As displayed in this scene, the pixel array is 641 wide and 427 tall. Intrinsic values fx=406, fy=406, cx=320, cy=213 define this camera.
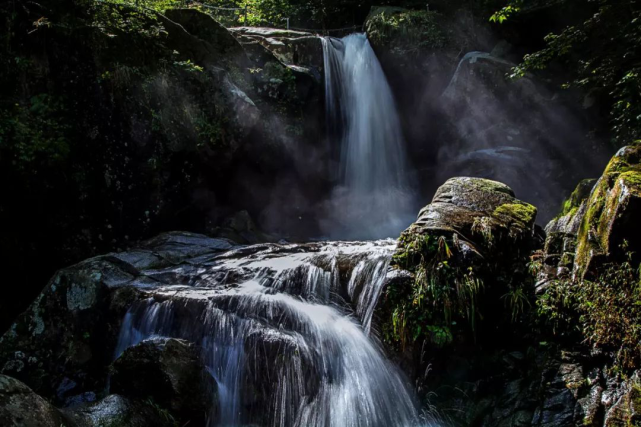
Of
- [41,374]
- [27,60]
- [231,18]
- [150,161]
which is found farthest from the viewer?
[231,18]

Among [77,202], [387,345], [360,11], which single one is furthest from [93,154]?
[360,11]

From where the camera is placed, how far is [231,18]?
1797cm

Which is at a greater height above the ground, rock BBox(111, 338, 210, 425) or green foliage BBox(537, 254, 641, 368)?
green foliage BBox(537, 254, 641, 368)

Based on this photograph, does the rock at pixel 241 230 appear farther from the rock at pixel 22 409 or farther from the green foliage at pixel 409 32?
the green foliage at pixel 409 32

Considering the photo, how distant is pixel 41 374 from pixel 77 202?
11.3 feet

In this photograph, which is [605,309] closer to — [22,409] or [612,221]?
[612,221]

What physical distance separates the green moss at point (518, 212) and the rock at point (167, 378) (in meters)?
4.44

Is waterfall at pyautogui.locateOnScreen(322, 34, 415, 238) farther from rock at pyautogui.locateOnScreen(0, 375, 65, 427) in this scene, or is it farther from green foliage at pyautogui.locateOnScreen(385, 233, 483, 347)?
rock at pyautogui.locateOnScreen(0, 375, 65, 427)

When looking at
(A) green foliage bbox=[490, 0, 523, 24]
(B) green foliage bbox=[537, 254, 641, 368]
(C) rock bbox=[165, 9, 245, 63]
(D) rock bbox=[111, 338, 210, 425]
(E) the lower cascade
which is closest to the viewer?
(B) green foliage bbox=[537, 254, 641, 368]

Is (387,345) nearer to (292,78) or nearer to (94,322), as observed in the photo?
(94,322)

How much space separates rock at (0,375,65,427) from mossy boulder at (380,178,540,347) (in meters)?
3.37

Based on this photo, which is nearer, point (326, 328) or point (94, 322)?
point (326, 328)

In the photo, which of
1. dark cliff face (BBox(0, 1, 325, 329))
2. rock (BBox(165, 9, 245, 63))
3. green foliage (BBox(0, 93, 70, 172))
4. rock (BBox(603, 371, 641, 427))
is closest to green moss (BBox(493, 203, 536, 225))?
rock (BBox(603, 371, 641, 427))

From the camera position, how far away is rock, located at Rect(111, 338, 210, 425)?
4.38 metres
